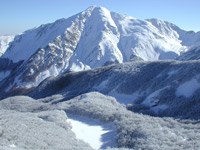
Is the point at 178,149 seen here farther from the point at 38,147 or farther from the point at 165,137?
the point at 38,147

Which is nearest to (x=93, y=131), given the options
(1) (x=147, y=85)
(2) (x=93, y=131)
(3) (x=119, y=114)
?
(2) (x=93, y=131)

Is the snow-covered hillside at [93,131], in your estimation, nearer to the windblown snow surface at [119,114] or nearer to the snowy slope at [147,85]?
the windblown snow surface at [119,114]

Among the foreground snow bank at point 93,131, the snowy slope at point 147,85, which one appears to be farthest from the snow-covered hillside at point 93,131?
the snowy slope at point 147,85

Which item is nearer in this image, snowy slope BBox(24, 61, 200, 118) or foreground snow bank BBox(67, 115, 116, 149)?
foreground snow bank BBox(67, 115, 116, 149)

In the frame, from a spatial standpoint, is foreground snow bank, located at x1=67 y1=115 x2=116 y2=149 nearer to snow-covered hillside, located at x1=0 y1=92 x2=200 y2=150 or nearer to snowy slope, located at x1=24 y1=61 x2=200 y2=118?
snow-covered hillside, located at x1=0 y1=92 x2=200 y2=150

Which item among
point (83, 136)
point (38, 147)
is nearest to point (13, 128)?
point (38, 147)

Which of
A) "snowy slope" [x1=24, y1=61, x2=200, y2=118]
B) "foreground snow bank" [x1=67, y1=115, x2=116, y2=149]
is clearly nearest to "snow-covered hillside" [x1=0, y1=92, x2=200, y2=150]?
"foreground snow bank" [x1=67, y1=115, x2=116, y2=149]

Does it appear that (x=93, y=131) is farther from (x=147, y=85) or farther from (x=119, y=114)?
(x=147, y=85)

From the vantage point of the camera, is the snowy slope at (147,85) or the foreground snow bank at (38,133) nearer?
the foreground snow bank at (38,133)
